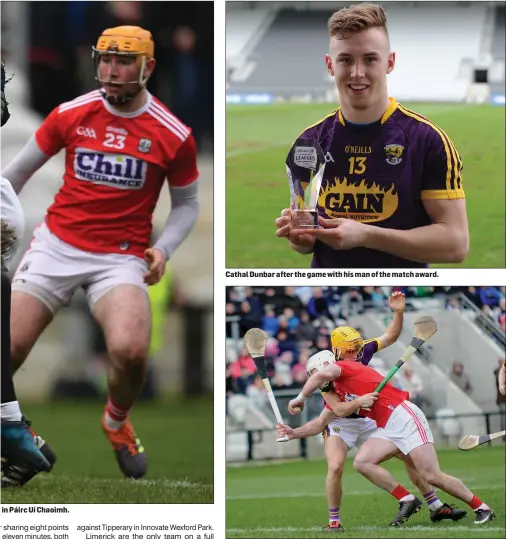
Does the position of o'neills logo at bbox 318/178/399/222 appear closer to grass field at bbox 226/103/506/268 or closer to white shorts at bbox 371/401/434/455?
grass field at bbox 226/103/506/268

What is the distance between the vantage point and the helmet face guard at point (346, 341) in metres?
4.15

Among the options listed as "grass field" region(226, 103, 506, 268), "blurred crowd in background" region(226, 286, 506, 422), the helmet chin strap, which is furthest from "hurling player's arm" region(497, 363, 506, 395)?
the helmet chin strap

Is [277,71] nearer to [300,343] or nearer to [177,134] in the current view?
[177,134]

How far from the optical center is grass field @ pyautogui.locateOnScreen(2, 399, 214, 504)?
425cm

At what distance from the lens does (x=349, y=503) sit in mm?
4223

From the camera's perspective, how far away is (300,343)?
4621mm

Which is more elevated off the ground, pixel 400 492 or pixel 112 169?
pixel 112 169

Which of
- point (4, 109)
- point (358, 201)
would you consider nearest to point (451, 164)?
point (358, 201)

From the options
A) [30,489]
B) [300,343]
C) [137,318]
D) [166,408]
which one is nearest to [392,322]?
[300,343]

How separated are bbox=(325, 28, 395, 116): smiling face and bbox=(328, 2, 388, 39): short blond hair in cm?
2

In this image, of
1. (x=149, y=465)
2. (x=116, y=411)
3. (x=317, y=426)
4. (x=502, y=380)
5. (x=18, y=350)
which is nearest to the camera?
(x=317, y=426)

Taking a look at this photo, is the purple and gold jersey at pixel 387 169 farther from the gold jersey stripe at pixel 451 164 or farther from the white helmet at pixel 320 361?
the white helmet at pixel 320 361

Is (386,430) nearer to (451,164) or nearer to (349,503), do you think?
(349,503)

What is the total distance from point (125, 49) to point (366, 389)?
1.63 metres
